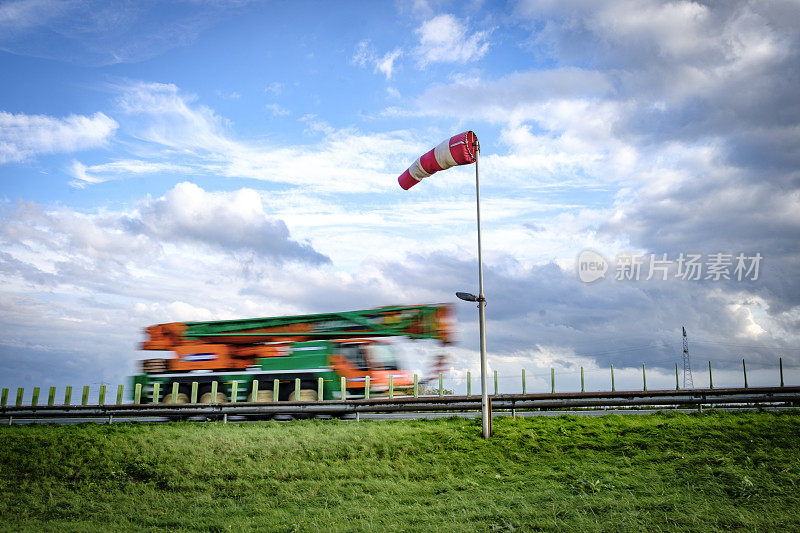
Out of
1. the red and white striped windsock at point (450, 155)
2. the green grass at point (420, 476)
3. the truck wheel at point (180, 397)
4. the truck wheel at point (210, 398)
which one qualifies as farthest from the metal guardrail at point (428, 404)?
the red and white striped windsock at point (450, 155)

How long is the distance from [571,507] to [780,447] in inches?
248

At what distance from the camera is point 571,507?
10.2 meters

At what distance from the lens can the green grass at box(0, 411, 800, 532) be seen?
10125 mm

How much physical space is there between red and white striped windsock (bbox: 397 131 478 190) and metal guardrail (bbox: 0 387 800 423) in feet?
23.5

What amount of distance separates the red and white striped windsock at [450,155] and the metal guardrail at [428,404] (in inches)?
282

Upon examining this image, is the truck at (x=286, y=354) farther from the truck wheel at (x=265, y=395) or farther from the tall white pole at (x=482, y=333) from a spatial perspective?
the tall white pole at (x=482, y=333)

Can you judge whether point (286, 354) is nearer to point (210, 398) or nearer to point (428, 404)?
point (210, 398)

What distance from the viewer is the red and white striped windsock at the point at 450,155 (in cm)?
1700

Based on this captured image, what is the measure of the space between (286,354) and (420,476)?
1232cm

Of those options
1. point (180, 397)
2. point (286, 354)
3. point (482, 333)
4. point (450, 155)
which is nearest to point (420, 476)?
point (482, 333)

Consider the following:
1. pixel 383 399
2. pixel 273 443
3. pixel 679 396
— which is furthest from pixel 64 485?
pixel 679 396

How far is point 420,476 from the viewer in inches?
522

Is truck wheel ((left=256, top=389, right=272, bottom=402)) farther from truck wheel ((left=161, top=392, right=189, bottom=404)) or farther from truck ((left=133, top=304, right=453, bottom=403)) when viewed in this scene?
truck wheel ((left=161, top=392, right=189, bottom=404))

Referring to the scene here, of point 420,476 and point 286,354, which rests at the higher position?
point 286,354
